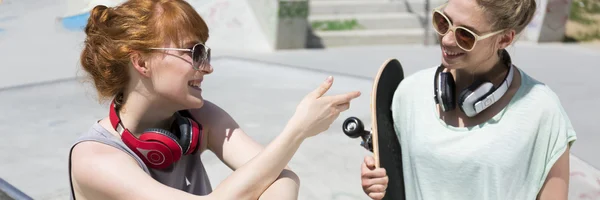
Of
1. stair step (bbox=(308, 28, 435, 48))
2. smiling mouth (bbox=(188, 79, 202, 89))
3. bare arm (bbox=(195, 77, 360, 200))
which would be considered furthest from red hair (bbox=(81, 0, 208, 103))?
stair step (bbox=(308, 28, 435, 48))

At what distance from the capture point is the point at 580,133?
5.52 meters

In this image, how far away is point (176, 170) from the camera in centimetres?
212

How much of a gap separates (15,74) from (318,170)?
389cm

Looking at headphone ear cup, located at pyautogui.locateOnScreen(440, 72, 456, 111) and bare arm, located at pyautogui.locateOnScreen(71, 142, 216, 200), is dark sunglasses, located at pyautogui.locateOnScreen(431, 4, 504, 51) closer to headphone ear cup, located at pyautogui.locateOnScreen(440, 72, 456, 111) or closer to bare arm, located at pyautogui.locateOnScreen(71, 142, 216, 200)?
headphone ear cup, located at pyautogui.locateOnScreen(440, 72, 456, 111)

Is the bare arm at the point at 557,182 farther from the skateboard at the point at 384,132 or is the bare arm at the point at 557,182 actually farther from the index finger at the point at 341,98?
the index finger at the point at 341,98

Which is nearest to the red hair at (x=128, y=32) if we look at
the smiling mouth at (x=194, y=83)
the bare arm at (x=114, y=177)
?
the smiling mouth at (x=194, y=83)

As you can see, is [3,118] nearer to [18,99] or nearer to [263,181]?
[18,99]

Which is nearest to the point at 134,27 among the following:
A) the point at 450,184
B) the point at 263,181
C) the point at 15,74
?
the point at 263,181

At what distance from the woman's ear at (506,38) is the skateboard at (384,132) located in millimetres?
380

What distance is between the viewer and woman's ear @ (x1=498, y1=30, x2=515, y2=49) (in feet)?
6.72

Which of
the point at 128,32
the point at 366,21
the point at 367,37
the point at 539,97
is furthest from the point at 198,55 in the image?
the point at 366,21

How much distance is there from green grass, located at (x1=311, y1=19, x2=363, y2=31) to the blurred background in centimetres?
1

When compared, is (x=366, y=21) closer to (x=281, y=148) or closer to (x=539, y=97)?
(x=539, y=97)

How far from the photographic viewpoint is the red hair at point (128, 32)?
76.7 inches
